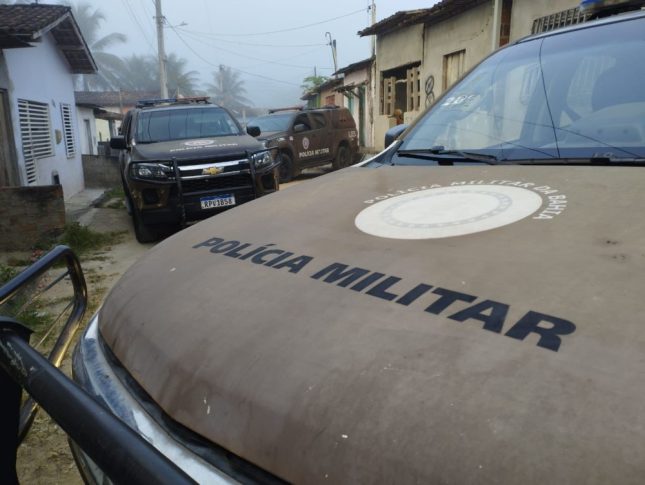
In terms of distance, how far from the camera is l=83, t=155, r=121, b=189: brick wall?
13.8m

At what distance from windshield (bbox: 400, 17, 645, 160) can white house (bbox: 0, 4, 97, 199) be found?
7336 mm

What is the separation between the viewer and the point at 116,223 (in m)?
7.81

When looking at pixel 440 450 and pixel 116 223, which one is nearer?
pixel 440 450

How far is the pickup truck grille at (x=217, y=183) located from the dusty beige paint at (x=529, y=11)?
19.2ft

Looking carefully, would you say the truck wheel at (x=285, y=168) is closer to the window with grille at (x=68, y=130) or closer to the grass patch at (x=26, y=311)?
the window with grille at (x=68, y=130)

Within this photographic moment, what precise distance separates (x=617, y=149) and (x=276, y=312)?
1333 millimetres

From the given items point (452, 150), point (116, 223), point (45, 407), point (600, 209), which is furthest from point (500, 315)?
point (116, 223)

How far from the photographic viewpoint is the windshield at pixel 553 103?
5.91ft

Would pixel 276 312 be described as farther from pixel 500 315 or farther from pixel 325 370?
pixel 500 315

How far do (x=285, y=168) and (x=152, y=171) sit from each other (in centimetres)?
676

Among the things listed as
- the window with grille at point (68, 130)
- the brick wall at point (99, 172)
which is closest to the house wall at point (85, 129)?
the brick wall at point (99, 172)

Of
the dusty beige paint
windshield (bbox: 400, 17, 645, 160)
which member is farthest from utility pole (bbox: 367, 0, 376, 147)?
windshield (bbox: 400, 17, 645, 160)

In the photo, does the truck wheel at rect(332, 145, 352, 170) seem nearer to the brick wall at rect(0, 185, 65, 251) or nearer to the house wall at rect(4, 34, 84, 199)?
the house wall at rect(4, 34, 84, 199)

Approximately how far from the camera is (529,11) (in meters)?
9.66
